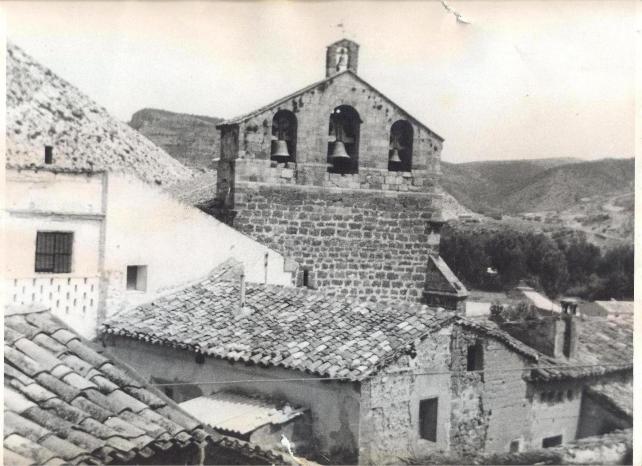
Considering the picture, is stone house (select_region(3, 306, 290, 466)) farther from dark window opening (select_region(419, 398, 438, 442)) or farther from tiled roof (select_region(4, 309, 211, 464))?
dark window opening (select_region(419, 398, 438, 442))

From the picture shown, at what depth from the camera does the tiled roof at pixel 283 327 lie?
6.24 meters

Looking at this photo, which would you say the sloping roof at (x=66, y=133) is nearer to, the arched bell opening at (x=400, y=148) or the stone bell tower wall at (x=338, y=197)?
the stone bell tower wall at (x=338, y=197)

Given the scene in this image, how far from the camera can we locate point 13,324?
454 cm

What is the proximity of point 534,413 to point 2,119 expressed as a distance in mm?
4381

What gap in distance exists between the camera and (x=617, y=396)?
19.0 ft

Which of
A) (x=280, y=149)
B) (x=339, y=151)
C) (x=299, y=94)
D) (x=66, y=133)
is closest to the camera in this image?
(x=299, y=94)

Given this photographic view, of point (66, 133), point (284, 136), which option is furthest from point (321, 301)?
point (66, 133)

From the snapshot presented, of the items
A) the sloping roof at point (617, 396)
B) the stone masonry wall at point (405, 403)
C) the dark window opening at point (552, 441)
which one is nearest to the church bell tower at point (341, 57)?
the stone masonry wall at point (405, 403)

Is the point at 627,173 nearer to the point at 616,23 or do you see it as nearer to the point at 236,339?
the point at 616,23

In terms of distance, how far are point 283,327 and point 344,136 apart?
3009 millimetres

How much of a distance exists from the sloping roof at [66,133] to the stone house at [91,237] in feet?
0.13

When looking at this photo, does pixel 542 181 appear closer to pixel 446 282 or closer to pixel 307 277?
pixel 446 282

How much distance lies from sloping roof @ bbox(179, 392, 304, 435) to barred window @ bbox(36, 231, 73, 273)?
1399 mm

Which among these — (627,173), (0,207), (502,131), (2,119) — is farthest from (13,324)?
(627,173)
